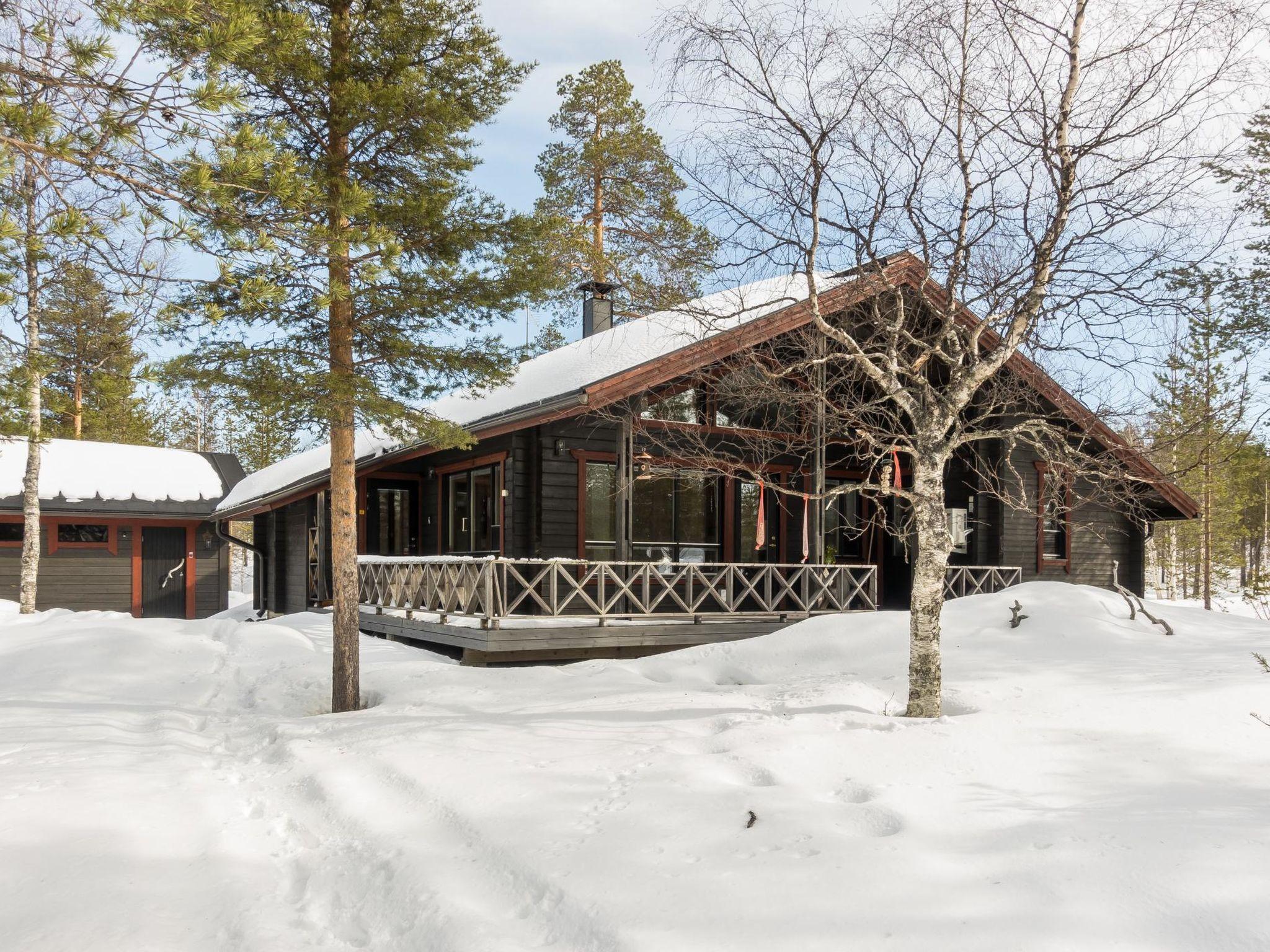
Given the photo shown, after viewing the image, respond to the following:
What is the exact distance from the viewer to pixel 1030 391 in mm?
9195

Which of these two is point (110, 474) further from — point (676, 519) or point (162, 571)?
point (676, 519)

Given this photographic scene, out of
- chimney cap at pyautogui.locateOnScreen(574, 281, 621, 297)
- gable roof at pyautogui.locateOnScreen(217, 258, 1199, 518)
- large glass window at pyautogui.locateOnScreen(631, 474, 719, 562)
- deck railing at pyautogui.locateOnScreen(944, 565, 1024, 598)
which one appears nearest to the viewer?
gable roof at pyautogui.locateOnScreen(217, 258, 1199, 518)

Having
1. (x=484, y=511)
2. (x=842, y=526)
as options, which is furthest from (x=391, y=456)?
(x=842, y=526)

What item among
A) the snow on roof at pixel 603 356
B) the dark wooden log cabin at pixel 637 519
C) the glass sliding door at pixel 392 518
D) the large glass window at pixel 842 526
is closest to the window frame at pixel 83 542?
the dark wooden log cabin at pixel 637 519

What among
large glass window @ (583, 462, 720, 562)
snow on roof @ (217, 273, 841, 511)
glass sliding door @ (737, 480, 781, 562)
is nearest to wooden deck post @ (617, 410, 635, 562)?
snow on roof @ (217, 273, 841, 511)

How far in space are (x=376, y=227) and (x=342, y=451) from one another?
2.32m

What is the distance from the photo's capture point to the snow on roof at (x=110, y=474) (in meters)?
21.0

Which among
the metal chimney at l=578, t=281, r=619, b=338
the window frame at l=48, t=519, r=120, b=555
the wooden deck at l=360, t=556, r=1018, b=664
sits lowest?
the wooden deck at l=360, t=556, r=1018, b=664

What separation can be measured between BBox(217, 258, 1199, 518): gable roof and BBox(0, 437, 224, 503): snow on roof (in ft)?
21.4

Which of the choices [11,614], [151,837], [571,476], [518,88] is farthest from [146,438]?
[151,837]

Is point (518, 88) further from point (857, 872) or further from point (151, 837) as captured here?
point (857, 872)

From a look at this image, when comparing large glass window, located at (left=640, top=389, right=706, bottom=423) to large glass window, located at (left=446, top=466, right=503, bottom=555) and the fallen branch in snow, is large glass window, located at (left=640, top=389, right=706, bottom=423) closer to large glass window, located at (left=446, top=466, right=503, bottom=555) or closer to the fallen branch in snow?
→ large glass window, located at (left=446, top=466, right=503, bottom=555)

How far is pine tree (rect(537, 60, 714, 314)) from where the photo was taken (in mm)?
24172

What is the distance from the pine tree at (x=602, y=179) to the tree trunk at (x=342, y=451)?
14.7m
